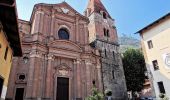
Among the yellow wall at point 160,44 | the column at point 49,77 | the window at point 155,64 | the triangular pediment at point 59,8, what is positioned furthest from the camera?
the triangular pediment at point 59,8

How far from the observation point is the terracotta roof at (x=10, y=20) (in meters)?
6.34

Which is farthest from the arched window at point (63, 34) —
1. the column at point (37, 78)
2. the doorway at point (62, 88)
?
the doorway at point (62, 88)

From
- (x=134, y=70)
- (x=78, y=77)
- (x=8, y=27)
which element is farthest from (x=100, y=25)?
(x=8, y=27)

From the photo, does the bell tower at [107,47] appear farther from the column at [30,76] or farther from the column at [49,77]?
the column at [30,76]

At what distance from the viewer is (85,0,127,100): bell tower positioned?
24.7 meters

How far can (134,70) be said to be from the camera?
101 ft

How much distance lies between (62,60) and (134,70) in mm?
14882

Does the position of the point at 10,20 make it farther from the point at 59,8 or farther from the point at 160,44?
the point at 59,8

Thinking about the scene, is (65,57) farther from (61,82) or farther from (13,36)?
(13,36)

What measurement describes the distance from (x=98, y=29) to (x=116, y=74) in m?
7.69

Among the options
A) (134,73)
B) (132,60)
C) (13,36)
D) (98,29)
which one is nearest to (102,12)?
(98,29)

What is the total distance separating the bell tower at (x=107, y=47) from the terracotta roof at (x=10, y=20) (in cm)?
1629

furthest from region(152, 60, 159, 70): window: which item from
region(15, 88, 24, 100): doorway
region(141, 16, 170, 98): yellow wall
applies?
region(15, 88, 24, 100): doorway

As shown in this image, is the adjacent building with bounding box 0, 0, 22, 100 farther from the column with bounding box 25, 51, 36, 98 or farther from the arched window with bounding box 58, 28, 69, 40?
the arched window with bounding box 58, 28, 69, 40
